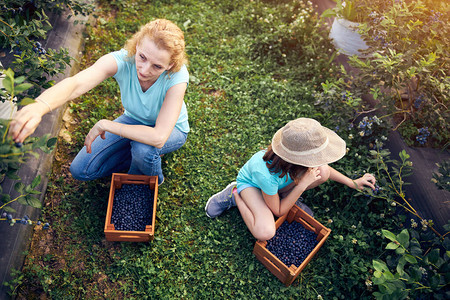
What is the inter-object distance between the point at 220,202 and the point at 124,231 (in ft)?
2.76

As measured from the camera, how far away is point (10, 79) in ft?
4.64

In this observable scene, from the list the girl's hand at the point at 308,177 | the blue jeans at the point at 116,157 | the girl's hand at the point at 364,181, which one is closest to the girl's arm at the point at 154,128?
the blue jeans at the point at 116,157

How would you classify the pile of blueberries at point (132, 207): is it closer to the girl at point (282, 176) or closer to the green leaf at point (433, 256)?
the girl at point (282, 176)

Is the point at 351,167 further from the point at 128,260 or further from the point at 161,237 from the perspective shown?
the point at 128,260

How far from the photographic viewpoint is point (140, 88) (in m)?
2.73

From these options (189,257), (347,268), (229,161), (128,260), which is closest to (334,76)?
(229,161)

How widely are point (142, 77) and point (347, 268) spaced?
2.25m

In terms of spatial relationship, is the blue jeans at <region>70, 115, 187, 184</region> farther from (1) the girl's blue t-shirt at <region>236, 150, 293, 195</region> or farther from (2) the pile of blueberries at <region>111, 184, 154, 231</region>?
(1) the girl's blue t-shirt at <region>236, 150, 293, 195</region>

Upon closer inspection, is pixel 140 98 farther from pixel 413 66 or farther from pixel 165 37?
pixel 413 66

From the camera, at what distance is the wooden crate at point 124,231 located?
2684mm

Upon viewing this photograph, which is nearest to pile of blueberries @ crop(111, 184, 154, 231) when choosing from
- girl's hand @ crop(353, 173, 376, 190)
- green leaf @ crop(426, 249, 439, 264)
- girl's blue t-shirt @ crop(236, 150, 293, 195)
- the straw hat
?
girl's blue t-shirt @ crop(236, 150, 293, 195)

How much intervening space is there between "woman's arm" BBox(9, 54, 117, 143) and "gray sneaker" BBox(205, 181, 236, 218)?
1.36 meters

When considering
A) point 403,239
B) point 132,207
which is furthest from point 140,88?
point 403,239

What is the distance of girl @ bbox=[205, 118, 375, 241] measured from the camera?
242 cm
